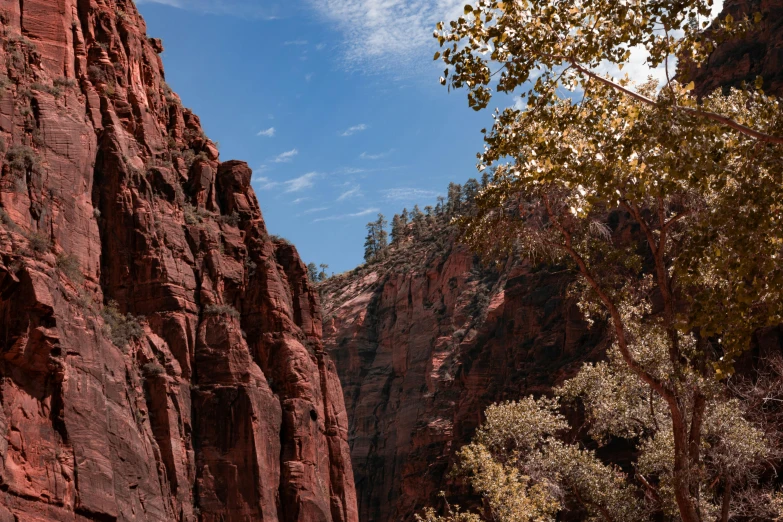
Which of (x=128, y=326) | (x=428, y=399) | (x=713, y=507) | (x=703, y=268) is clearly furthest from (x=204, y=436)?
(x=428, y=399)

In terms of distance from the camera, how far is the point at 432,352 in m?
95.3

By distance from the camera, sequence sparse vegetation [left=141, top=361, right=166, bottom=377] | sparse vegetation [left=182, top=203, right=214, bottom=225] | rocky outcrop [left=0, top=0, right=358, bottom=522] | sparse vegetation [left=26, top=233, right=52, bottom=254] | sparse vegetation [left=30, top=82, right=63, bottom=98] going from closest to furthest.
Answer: rocky outcrop [left=0, top=0, right=358, bottom=522] < sparse vegetation [left=26, top=233, right=52, bottom=254] < sparse vegetation [left=30, top=82, right=63, bottom=98] < sparse vegetation [left=141, top=361, right=166, bottom=377] < sparse vegetation [left=182, top=203, right=214, bottom=225]

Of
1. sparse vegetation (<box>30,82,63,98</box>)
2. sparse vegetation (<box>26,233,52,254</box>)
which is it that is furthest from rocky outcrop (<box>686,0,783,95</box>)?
sparse vegetation (<box>26,233,52,254</box>)

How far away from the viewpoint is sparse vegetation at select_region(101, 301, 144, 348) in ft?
138

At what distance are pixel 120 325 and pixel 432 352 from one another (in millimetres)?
55270

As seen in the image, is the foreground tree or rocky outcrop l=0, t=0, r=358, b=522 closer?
the foreground tree

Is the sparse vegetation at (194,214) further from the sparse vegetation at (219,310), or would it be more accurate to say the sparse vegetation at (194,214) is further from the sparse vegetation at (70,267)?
the sparse vegetation at (70,267)

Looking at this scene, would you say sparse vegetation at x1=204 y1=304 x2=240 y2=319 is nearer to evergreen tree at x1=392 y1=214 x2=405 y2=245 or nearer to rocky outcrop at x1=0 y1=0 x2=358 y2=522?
rocky outcrop at x1=0 y1=0 x2=358 y2=522

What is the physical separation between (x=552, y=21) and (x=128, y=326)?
33.1 metres

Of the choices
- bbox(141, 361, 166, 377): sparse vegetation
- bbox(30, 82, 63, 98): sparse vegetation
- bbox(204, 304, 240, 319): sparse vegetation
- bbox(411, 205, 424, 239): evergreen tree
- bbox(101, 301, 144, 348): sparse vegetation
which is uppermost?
bbox(411, 205, 424, 239): evergreen tree

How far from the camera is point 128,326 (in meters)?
43.4

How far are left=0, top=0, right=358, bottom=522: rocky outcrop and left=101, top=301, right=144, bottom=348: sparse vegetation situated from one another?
0.11m

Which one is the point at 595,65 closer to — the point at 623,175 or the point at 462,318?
the point at 623,175

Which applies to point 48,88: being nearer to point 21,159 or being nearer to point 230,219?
point 21,159
